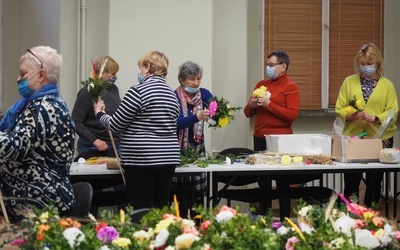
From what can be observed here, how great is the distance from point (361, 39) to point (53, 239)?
6325mm

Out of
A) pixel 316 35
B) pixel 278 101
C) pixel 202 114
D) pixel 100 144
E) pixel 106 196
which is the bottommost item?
pixel 106 196

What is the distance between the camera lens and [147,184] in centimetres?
466

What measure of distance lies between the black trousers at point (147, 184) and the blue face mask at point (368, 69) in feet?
6.93

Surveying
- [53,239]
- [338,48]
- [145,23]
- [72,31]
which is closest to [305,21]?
[338,48]

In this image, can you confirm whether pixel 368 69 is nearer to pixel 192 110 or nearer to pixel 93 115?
pixel 192 110

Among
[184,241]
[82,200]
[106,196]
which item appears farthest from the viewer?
[106,196]

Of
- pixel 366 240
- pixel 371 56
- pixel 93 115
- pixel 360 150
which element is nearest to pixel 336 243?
pixel 366 240

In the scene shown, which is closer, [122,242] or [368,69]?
[122,242]

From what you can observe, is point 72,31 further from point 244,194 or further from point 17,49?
point 244,194

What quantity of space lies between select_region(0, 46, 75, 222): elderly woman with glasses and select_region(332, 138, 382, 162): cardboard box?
2.78 m

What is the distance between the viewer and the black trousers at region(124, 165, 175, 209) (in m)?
4.64

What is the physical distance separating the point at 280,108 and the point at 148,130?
1832 mm

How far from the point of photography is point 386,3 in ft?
26.0

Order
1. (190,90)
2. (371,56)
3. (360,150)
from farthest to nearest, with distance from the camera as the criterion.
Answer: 1. (371,56)
2. (190,90)
3. (360,150)
